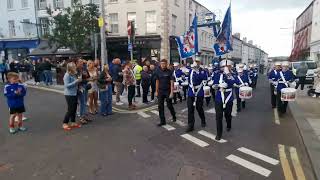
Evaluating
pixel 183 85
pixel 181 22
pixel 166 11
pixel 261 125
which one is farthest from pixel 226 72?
pixel 181 22

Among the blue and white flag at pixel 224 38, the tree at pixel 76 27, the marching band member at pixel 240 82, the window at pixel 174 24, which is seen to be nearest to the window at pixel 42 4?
the tree at pixel 76 27

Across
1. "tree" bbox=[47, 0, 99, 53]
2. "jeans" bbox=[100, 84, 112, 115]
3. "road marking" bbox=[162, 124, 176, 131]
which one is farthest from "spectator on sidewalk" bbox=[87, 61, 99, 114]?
"tree" bbox=[47, 0, 99, 53]

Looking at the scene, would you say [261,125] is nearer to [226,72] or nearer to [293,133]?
[293,133]

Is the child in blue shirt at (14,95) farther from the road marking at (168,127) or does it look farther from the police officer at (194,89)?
the police officer at (194,89)

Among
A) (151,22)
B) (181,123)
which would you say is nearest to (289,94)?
(181,123)

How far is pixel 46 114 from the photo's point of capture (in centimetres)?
1028

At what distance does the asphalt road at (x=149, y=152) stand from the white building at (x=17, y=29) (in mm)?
26536

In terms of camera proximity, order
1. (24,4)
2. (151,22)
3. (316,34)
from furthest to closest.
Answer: (316,34) → (24,4) → (151,22)

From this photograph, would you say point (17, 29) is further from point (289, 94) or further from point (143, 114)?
point (289, 94)

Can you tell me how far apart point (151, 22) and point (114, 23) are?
3750mm

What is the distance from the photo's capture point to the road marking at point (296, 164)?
16.1ft

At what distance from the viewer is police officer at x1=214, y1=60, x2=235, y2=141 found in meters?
7.07

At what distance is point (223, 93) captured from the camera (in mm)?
7145

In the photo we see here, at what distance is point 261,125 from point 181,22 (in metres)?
24.1
